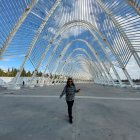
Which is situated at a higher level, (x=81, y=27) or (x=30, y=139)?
(x=81, y=27)

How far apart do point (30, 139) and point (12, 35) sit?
23.1 metres

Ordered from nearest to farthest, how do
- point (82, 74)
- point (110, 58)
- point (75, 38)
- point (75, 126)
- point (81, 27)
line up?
point (75, 126)
point (110, 58)
point (81, 27)
point (75, 38)
point (82, 74)

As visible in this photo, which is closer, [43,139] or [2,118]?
[43,139]

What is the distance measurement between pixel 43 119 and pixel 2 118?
128cm

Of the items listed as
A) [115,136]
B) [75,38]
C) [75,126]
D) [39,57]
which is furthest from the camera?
[75,38]

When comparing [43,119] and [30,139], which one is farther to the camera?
[43,119]

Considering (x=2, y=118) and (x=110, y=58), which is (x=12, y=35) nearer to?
(x=2, y=118)

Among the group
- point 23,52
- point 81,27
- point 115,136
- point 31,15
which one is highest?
point 81,27

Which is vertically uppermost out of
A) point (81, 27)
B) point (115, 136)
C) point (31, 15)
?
point (81, 27)

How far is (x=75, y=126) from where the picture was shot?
21.2 ft

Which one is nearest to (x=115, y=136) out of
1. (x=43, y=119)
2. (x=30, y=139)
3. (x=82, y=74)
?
(x=30, y=139)

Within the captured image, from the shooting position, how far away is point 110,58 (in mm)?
49750

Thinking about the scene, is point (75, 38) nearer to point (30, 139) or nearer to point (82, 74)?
point (30, 139)

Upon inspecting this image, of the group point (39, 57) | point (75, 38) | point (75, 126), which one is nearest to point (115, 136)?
point (75, 126)
